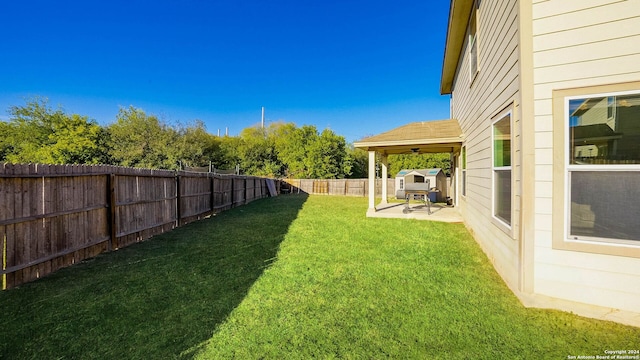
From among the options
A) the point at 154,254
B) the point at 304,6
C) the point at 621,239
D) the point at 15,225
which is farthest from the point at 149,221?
the point at 304,6

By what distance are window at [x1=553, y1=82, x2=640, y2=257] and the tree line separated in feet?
75.5

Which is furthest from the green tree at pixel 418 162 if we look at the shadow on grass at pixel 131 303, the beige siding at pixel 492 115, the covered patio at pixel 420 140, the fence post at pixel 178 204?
the shadow on grass at pixel 131 303

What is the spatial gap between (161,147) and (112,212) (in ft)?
82.9

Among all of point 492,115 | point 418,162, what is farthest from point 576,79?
point 418,162

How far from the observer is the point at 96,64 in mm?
21969

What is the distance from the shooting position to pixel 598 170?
2.58 meters

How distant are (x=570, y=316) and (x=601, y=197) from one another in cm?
118

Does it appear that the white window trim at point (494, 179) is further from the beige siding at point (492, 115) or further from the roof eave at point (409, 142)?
the roof eave at point (409, 142)

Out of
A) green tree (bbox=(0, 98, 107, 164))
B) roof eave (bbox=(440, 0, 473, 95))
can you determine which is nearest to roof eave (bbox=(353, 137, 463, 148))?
roof eave (bbox=(440, 0, 473, 95))

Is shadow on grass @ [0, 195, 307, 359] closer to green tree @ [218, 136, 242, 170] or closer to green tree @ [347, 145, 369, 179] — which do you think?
green tree @ [347, 145, 369, 179]

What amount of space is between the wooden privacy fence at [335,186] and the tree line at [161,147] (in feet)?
11.0

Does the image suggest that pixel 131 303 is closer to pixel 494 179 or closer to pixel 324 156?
pixel 494 179

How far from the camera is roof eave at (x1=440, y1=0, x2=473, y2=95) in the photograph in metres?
6.25

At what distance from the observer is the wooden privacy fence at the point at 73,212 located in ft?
11.3
